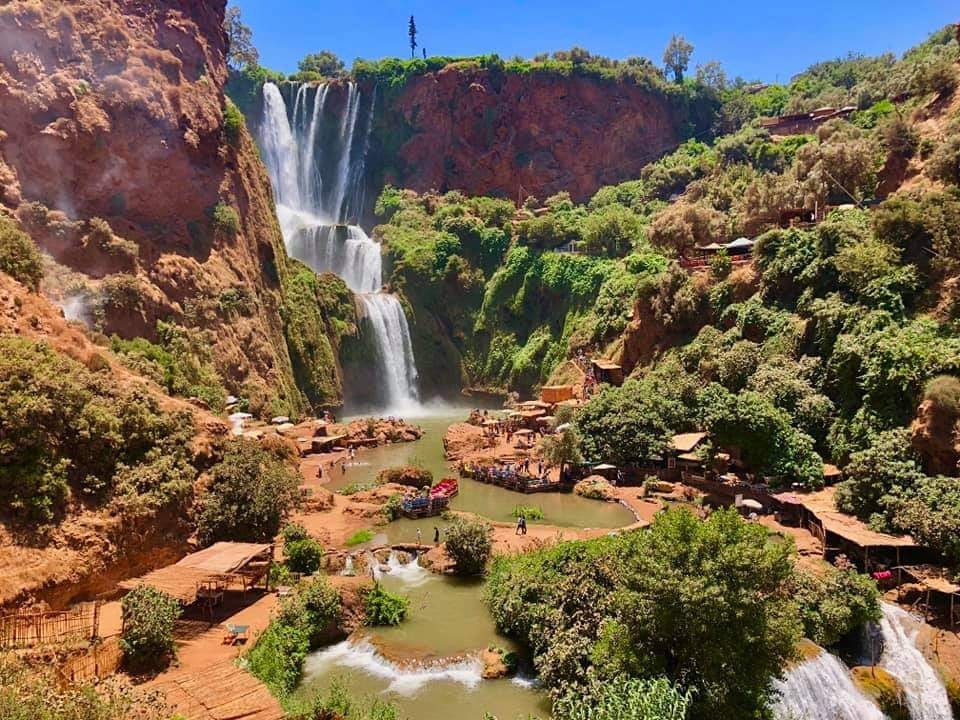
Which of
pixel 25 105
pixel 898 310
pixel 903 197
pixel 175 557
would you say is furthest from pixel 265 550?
pixel 903 197

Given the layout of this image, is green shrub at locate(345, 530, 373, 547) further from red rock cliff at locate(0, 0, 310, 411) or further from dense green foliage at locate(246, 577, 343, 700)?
red rock cliff at locate(0, 0, 310, 411)

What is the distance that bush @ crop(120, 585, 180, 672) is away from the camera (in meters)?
13.8

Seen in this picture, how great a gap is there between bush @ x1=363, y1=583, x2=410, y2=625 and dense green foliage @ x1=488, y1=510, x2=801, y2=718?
4.58 metres

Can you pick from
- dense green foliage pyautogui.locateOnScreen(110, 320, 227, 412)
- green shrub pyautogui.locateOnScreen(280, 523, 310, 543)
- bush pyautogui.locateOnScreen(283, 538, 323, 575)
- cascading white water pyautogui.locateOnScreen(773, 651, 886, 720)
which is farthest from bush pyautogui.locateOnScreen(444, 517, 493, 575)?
dense green foliage pyautogui.locateOnScreen(110, 320, 227, 412)

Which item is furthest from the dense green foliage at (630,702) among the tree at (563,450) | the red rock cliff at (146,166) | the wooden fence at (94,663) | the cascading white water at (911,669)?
the red rock cliff at (146,166)

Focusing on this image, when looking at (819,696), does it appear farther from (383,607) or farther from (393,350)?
(393,350)

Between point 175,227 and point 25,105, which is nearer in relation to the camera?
point 25,105

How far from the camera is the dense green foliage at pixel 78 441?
15.5 meters

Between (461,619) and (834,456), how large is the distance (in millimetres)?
16692

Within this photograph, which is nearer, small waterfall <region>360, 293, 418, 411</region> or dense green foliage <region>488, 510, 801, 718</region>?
dense green foliage <region>488, 510, 801, 718</region>

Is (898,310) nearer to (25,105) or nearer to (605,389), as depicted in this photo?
(605,389)

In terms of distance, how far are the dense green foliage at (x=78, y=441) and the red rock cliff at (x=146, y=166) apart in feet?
46.8

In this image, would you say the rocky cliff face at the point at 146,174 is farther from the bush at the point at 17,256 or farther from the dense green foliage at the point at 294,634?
the dense green foliage at the point at 294,634

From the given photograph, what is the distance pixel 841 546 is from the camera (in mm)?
19750
